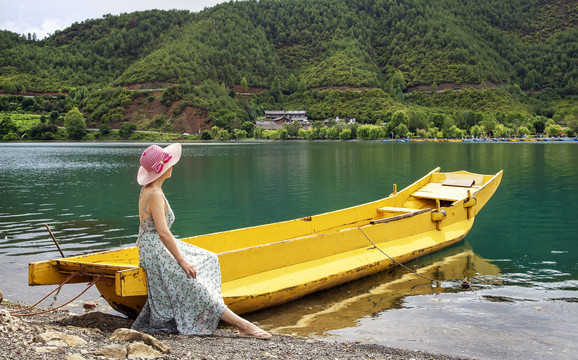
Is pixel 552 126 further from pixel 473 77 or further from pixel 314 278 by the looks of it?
pixel 314 278

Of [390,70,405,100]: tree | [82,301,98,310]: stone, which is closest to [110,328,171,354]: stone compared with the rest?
[82,301,98,310]: stone

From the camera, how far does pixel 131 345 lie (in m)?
5.68

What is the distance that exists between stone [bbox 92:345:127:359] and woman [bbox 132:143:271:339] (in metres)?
1.18

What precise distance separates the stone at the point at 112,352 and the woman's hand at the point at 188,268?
1318mm

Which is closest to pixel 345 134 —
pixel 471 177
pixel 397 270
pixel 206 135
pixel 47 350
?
pixel 206 135

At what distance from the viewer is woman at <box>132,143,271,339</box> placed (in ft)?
21.3

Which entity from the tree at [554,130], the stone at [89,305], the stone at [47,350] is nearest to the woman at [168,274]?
the stone at [47,350]

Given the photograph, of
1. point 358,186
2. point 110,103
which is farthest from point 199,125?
point 358,186

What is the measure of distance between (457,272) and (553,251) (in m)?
4.51

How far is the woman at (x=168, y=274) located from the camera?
6.48 meters

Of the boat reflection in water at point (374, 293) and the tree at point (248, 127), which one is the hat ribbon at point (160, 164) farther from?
the tree at point (248, 127)

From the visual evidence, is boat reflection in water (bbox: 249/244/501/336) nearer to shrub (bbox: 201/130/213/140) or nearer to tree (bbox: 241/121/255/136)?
shrub (bbox: 201/130/213/140)

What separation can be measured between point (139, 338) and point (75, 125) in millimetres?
152801

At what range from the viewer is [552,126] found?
129500 mm
